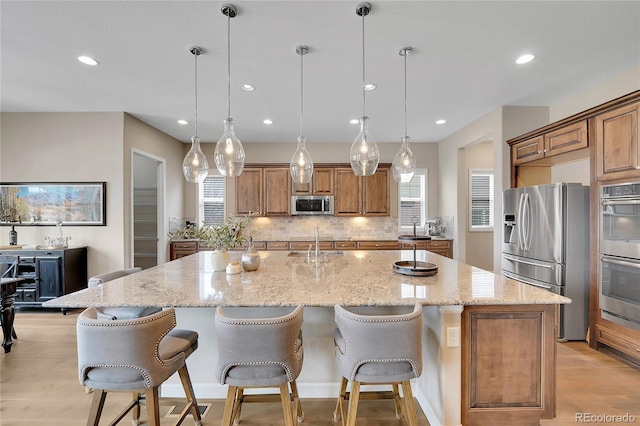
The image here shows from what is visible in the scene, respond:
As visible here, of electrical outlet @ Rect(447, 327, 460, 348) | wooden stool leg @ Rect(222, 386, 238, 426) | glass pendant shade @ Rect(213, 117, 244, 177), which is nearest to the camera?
wooden stool leg @ Rect(222, 386, 238, 426)

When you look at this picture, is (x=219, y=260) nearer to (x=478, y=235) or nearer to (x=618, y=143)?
(x=618, y=143)

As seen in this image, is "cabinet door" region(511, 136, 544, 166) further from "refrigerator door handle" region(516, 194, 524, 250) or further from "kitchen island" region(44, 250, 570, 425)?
"kitchen island" region(44, 250, 570, 425)

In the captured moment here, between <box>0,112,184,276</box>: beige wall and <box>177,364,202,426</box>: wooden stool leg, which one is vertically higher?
<box>0,112,184,276</box>: beige wall

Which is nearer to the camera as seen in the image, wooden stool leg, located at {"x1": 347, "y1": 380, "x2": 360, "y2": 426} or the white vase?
wooden stool leg, located at {"x1": 347, "y1": 380, "x2": 360, "y2": 426}

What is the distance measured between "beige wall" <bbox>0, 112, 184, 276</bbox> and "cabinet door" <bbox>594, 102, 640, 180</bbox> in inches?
217

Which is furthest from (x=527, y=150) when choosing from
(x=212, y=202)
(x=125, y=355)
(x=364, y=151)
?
(x=212, y=202)

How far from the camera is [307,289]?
6.03 feet

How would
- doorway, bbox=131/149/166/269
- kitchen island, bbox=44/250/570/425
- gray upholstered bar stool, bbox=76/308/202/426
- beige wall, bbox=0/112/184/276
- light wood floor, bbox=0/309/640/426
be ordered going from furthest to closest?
doorway, bbox=131/149/166/269
beige wall, bbox=0/112/184/276
light wood floor, bbox=0/309/640/426
kitchen island, bbox=44/250/570/425
gray upholstered bar stool, bbox=76/308/202/426

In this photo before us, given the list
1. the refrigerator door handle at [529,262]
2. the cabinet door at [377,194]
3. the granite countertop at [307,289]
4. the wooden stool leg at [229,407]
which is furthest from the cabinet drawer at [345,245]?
the wooden stool leg at [229,407]

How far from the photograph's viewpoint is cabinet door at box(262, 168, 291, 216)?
564cm

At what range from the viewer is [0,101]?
3.73m

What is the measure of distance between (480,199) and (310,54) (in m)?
4.39

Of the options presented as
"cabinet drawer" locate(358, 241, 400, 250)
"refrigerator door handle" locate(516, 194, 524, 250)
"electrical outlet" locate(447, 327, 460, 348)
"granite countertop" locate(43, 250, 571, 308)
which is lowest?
"electrical outlet" locate(447, 327, 460, 348)

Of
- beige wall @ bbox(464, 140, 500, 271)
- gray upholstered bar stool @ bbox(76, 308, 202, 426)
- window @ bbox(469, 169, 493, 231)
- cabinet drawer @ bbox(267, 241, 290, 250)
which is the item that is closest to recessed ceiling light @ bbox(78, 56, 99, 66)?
gray upholstered bar stool @ bbox(76, 308, 202, 426)
